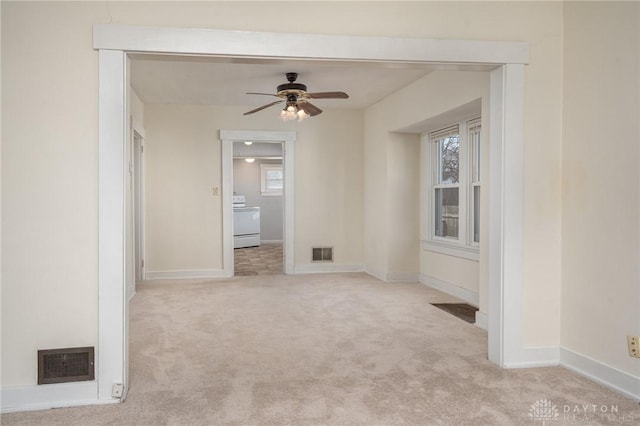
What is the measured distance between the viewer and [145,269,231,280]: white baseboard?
6.54 m

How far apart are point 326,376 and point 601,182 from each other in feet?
6.61

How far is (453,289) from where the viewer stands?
5.35m

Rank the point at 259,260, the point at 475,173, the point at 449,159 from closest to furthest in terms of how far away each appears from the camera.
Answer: the point at 475,173, the point at 449,159, the point at 259,260

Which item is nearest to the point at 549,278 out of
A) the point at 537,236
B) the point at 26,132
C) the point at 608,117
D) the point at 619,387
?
the point at 537,236

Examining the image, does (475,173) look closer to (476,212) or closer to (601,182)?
(476,212)

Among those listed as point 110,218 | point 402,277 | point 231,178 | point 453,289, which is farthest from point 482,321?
point 231,178

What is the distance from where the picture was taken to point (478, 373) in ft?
9.58

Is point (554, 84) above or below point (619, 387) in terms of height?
above

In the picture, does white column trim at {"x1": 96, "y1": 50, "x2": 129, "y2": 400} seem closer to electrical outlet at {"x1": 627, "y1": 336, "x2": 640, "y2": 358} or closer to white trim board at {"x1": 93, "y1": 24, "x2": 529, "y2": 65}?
white trim board at {"x1": 93, "y1": 24, "x2": 529, "y2": 65}

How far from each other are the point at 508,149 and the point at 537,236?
599 millimetres

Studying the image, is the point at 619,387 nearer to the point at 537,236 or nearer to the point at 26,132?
the point at 537,236

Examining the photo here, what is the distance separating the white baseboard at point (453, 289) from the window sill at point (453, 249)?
0.36m

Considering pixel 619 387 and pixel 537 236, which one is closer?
pixel 619 387

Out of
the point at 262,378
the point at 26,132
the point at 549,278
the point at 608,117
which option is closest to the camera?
the point at 26,132
